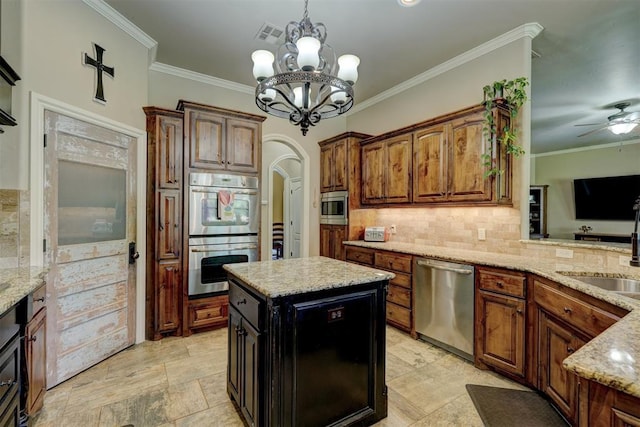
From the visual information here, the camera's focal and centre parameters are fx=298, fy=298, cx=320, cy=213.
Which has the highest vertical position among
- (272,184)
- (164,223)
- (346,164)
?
(346,164)

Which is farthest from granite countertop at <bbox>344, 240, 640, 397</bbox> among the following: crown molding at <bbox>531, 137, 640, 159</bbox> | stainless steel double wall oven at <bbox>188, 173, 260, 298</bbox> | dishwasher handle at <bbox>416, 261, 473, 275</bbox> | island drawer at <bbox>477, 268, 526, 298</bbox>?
crown molding at <bbox>531, 137, 640, 159</bbox>

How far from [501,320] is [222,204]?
2.99 m

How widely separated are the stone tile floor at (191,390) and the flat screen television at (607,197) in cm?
675

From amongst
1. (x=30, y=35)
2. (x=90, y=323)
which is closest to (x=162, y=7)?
(x=30, y=35)

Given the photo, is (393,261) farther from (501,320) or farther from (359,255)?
(501,320)

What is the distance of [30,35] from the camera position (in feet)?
7.04

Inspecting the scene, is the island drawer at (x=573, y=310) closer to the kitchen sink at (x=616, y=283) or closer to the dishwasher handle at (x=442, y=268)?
the kitchen sink at (x=616, y=283)

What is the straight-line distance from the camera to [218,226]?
11.3 feet

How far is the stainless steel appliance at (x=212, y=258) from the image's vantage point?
3316mm

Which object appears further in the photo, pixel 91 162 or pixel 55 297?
pixel 91 162

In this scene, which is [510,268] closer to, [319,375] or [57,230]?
[319,375]

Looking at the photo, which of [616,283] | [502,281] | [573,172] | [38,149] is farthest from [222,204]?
[573,172]

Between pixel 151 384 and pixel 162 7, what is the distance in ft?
10.7

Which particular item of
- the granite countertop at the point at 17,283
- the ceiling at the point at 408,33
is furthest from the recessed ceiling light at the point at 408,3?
the granite countertop at the point at 17,283
